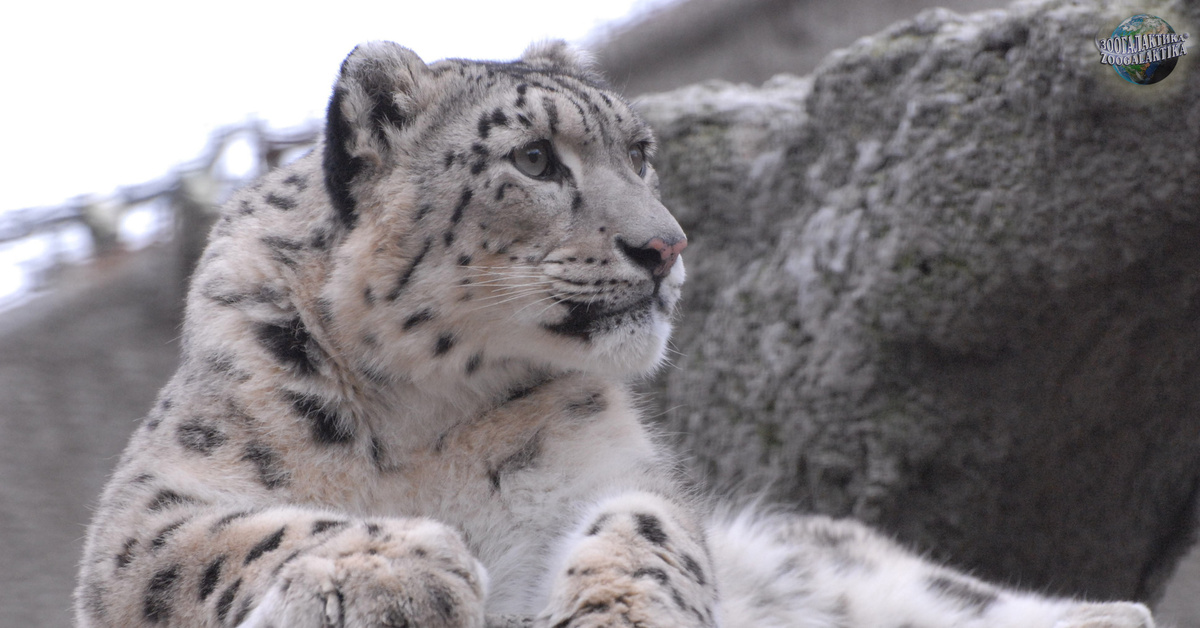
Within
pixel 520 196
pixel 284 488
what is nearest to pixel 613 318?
pixel 520 196

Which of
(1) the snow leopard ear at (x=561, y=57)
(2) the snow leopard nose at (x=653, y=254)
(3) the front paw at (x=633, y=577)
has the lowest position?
(3) the front paw at (x=633, y=577)

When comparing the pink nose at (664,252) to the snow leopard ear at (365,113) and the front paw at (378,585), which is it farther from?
the front paw at (378,585)

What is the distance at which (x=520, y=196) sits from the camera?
2.12m

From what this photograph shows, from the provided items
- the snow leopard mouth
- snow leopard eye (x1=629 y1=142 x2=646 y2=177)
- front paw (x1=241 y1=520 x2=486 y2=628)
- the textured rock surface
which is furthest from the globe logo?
front paw (x1=241 y1=520 x2=486 y2=628)

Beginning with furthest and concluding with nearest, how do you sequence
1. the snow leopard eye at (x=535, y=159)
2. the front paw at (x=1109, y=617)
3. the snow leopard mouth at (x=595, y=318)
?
1. the front paw at (x=1109, y=617)
2. the snow leopard eye at (x=535, y=159)
3. the snow leopard mouth at (x=595, y=318)

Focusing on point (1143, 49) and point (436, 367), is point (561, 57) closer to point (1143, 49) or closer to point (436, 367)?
point (436, 367)

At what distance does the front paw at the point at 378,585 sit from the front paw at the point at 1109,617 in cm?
158

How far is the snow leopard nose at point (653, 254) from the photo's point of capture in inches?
82.4

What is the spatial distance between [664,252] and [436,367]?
53 cm

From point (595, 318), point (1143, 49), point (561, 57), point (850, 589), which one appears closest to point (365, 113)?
point (595, 318)

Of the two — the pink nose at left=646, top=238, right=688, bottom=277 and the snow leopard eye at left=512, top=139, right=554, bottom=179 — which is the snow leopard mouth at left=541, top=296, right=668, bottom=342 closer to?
the pink nose at left=646, top=238, right=688, bottom=277

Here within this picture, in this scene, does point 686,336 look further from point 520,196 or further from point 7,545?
point 7,545

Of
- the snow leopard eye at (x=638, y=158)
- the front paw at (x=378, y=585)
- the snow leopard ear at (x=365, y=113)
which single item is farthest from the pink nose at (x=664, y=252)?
the front paw at (x=378, y=585)

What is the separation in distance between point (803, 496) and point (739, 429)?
31 cm
